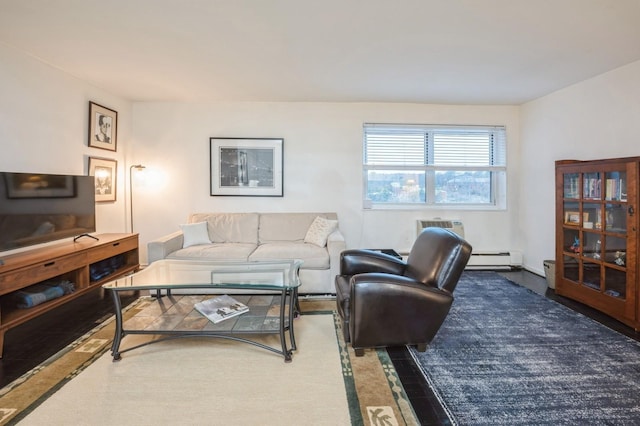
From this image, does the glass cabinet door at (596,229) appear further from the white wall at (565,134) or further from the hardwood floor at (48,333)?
the hardwood floor at (48,333)

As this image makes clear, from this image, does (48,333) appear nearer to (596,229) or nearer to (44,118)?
(44,118)

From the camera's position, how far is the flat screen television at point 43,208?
247cm

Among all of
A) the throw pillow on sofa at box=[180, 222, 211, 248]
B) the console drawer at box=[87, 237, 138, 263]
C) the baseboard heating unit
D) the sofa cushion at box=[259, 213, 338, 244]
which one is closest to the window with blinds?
the baseboard heating unit

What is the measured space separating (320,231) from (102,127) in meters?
2.97

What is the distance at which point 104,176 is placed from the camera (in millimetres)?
3938

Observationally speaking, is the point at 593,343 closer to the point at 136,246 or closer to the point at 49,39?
the point at 136,246

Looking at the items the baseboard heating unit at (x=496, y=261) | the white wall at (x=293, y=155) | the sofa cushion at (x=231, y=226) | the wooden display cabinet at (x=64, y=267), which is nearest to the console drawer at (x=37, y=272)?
the wooden display cabinet at (x=64, y=267)

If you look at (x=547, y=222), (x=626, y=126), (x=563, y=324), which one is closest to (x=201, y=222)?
(x=563, y=324)

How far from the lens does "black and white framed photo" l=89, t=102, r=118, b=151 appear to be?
12.1ft

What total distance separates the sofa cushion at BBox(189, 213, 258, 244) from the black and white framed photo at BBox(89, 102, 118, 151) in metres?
1.36

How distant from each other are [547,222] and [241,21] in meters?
4.18

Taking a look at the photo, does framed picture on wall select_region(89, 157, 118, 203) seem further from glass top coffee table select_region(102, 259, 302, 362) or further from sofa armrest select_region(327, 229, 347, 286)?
sofa armrest select_region(327, 229, 347, 286)

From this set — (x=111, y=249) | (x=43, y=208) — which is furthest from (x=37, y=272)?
(x=111, y=249)

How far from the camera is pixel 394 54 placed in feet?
9.32
